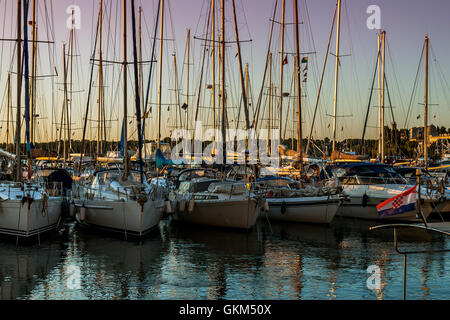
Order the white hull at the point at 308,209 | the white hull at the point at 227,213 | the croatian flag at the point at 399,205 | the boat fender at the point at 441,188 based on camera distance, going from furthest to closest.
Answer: the boat fender at the point at 441,188
the white hull at the point at 308,209
the white hull at the point at 227,213
the croatian flag at the point at 399,205

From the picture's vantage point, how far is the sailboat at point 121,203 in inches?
827

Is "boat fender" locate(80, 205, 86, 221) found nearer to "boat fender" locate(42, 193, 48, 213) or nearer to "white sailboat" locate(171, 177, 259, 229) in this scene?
"boat fender" locate(42, 193, 48, 213)

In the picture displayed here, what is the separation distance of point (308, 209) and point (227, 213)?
4829 millimetres

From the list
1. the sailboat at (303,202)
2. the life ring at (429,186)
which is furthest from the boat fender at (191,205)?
the life ring at (429,186)

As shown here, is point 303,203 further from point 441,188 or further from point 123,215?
point 123,215

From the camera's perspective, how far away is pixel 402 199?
1130cm

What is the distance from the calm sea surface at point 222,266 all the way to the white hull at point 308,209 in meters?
2.02

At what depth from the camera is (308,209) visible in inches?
1026

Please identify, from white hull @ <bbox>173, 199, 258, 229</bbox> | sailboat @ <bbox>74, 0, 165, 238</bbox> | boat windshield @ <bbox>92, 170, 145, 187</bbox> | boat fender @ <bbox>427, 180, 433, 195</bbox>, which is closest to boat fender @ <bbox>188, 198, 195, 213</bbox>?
white hull @ <bbox>173, 199, 258, 229</bbox>

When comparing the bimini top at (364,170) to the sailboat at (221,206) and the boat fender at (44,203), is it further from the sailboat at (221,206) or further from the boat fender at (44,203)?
the boat fender at (44,203)

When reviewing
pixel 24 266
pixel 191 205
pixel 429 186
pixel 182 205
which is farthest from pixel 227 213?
pixel 429 186

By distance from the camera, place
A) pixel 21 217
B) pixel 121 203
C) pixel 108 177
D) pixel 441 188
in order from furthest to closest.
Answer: pixel 441 188
pixel 108 177
pixel 121 203
pixel 21 217

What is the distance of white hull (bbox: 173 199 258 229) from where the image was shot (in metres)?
23.3
